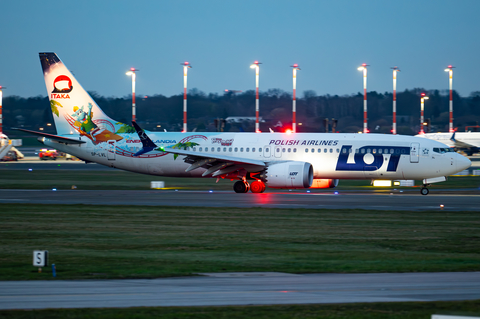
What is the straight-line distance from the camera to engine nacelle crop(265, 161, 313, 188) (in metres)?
33.7

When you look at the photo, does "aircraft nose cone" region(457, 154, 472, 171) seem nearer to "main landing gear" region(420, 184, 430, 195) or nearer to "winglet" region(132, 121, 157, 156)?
"main landing gear" region(420, 184, 430, 195)

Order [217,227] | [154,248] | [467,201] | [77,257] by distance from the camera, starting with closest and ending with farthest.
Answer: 1. [77,257]
2. [154,248]
3. [217,227]
4. [467,201]

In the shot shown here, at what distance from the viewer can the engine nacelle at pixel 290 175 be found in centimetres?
3372

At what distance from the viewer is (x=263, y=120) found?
96562 mm

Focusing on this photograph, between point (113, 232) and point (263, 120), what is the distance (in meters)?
→ 78.2

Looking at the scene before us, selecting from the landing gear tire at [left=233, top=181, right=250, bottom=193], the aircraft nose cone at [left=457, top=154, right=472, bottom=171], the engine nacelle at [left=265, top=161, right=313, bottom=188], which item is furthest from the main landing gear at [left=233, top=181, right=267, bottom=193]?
the aircraft nose cone at [left=457, top=154, right=472, bottom=171]

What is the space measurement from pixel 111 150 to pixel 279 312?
1193 inches

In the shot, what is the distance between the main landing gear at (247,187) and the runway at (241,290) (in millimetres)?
22862

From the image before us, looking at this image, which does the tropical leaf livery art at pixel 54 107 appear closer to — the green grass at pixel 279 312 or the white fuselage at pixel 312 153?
the white fuselage at pixel 312 153

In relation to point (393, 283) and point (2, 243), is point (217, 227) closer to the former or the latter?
point (2, 243)

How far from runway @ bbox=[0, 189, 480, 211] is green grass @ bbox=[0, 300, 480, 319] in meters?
17.1

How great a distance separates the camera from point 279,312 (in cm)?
960

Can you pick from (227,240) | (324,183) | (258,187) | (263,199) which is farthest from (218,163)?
(227,240)

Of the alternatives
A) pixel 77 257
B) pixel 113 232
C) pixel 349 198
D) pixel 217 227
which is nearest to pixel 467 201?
pixel 349 198
